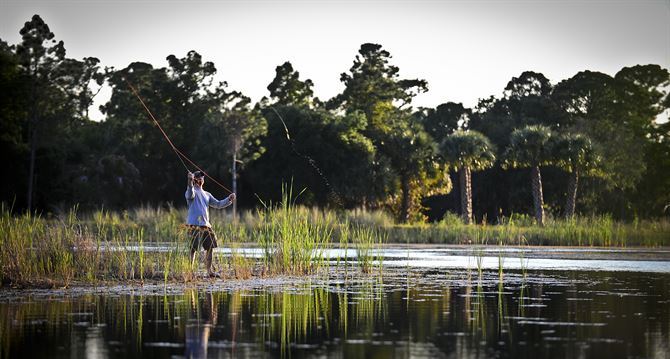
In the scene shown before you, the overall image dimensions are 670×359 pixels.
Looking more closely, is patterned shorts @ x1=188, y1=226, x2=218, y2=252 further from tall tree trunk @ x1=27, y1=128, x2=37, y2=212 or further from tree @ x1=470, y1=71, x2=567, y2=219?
tree @ x1=470, y1=71, x2=567, y2=219

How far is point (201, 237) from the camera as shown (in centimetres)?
1920

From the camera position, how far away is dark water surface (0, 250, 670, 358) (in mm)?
10586

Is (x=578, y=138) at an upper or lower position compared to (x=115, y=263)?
upper

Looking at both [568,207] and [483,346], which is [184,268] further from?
[568,207]

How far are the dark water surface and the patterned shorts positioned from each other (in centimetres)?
86

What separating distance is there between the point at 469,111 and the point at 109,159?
102ft

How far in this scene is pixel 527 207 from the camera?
70.0m

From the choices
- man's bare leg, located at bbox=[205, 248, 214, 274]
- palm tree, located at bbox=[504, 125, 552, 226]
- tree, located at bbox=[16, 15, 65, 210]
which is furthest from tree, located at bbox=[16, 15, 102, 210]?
man's bare leg, located at bbox=[205, 248, 214, 274]

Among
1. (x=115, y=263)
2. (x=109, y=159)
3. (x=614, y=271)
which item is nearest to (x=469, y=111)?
(x=109, y=159)

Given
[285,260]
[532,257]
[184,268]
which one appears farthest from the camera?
[532,257]

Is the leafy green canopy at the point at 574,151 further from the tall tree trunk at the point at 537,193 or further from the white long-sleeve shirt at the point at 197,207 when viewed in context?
the white long-sleeve shirt at the point at 197,207

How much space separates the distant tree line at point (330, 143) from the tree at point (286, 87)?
0.31 feet

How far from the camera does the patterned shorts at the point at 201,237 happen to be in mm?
19109

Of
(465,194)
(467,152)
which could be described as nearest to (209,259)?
(467,152)
